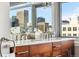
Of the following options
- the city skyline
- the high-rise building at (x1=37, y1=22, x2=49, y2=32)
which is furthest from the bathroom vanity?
the city skyline

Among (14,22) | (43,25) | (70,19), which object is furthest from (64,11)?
(14,22)

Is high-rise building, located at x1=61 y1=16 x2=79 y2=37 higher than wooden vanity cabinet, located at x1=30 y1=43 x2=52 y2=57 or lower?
higher

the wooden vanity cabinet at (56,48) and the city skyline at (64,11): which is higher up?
the city skyline at (64,11)

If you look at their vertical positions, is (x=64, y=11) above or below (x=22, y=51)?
above

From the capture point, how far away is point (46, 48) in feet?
5.83

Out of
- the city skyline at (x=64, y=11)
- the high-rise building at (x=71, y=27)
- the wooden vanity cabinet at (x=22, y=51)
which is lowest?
the wooden vanity cabinet at (x=22, y=51)

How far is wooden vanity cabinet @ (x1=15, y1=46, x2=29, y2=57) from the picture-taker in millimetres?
1748

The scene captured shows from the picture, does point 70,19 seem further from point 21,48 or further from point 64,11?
point 21,48

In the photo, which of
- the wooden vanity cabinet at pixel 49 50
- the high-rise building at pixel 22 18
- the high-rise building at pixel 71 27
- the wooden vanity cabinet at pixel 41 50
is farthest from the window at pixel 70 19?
the high-rise building at pixel 22 18

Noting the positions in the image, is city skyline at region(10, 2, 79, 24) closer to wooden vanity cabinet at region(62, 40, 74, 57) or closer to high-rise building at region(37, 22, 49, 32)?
high-rise building at region(37, 22, 49, 32)

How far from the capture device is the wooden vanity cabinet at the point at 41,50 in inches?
69.2

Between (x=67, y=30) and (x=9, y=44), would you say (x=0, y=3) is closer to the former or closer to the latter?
(x=9, y=44)

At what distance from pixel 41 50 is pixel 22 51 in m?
0.22

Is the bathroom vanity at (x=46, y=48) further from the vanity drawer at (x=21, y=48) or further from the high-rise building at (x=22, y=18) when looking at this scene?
the high-rise building at (x=22, y=18)
